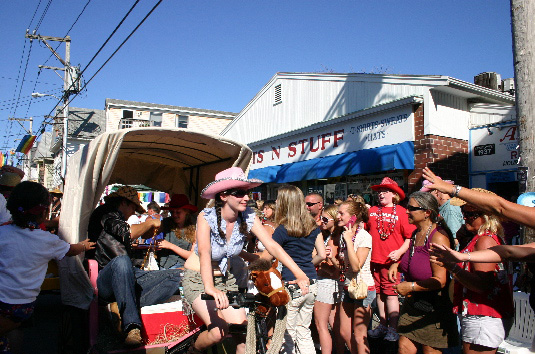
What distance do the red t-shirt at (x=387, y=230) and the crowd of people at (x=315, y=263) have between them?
0.01 metres

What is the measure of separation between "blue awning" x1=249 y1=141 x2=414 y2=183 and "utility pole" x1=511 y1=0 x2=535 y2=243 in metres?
5.96

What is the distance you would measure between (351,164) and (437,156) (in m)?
2.38

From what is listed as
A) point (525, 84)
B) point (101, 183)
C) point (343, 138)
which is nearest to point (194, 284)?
point (101, 183)

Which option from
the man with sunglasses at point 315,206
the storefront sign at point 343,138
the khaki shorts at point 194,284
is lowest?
the khaki shorts at point 194,284

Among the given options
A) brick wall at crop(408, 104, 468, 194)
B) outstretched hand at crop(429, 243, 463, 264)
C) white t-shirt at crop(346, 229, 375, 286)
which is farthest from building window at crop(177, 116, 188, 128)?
outstretched hand at crop(429, 243, 463, 264)

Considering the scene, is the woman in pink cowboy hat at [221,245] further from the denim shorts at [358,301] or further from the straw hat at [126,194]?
the denim shorts at [358,301]

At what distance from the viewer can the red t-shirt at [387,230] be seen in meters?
5.73

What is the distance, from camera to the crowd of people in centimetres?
343

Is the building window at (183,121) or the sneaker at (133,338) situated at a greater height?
the building window at (183,121)

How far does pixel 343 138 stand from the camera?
13023mm

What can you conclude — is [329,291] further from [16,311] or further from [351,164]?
[351,164]

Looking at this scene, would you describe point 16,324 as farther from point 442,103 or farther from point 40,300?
point 442,103

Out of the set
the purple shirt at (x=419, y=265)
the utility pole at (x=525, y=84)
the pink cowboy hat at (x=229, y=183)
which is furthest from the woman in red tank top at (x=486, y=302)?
the pink cowboy hat at (x=229, y=183)

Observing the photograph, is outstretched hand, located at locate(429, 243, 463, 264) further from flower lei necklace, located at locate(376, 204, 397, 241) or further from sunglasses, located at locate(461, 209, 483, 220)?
flower lei necklace, located at locate(376, 204, 397, 241)
